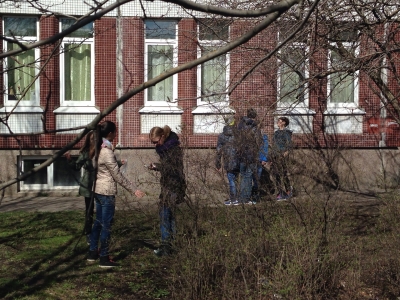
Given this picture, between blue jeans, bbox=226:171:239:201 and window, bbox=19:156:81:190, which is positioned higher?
blue jeans, bbox=226:171:239:201

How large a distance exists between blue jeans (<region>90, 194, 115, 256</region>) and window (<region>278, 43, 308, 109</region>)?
8.61 ft

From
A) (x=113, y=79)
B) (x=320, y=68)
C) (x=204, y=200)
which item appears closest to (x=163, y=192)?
(x=204, y=200)

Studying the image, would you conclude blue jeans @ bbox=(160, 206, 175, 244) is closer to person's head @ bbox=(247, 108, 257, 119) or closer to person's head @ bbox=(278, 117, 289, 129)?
person's head @ bbox=(247, 108, 257, 119)

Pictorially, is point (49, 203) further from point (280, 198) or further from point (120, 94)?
point (280, 198)

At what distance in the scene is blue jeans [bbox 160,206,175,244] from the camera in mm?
7152

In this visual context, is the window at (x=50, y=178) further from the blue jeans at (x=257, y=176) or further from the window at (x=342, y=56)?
the blue jeans at (x=257, y=176)

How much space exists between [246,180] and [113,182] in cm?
178

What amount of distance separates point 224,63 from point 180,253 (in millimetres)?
5445

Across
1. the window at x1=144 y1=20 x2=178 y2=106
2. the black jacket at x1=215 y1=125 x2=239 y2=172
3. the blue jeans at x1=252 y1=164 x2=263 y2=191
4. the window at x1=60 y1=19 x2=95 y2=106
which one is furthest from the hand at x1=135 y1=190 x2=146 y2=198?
the window at x1=60 y1=19 x2=95 y2=106

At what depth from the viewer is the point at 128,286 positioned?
727cm

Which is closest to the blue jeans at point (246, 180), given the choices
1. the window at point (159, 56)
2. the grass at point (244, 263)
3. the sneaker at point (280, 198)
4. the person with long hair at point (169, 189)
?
the grass at point (244, 263)

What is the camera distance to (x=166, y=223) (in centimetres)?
728

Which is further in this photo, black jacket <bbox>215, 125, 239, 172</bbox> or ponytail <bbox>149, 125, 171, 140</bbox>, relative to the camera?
ponytail <bbox>149, 125, 171, 140</bbox>

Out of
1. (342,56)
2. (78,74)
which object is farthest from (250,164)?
(78,74)
